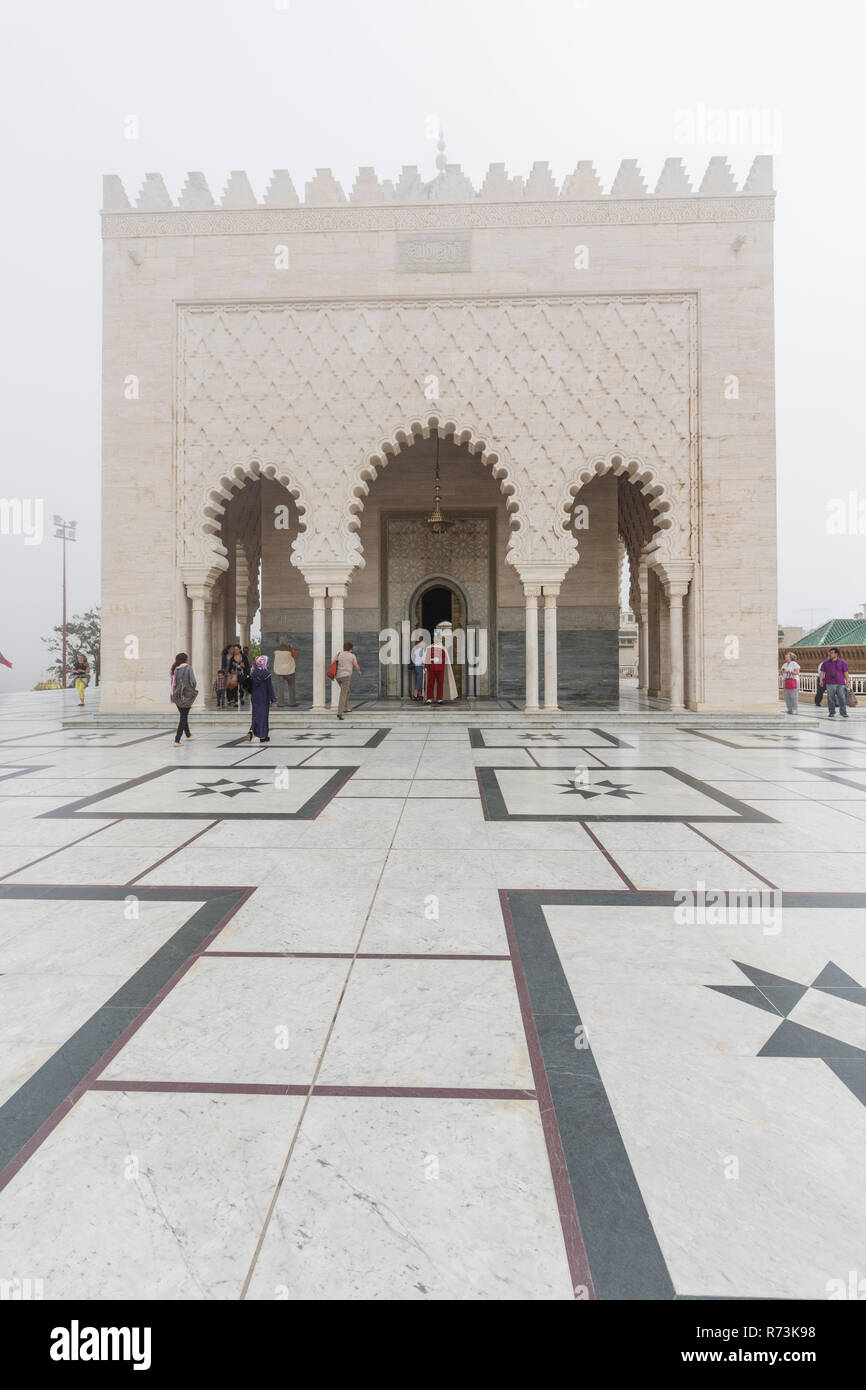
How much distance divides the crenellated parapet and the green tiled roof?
8435mm

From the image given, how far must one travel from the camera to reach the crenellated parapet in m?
9.40

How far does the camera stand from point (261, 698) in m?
7.21

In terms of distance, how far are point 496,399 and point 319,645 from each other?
4011 millimetres

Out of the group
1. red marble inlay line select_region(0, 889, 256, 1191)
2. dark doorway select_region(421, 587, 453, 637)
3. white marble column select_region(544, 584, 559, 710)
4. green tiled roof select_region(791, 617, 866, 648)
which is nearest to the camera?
red marble inlay line select_region(0, 889, 256, 1191)

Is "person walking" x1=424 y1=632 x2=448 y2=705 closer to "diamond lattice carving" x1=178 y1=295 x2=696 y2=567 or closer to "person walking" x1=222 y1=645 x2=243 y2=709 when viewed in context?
"diamond lattice carving" x1=178 y1=295 x2=696 y2=567

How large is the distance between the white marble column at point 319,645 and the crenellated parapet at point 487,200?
4.86 m

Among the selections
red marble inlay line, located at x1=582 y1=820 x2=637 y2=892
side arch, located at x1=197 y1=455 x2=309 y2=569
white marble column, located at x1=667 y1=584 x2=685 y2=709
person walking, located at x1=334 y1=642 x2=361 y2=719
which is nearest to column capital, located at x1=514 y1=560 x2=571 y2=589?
white marble column, located at x1=667 y1=584 x2=685 y2=709

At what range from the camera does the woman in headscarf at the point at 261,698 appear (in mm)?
7052

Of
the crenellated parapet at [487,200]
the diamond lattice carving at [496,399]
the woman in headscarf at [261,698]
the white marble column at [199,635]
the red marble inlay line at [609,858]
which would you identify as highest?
the crenellated parapet at [487,200]

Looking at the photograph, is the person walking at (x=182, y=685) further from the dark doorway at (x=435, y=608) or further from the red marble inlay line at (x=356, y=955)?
the dark doorway at (x=435, y=608)

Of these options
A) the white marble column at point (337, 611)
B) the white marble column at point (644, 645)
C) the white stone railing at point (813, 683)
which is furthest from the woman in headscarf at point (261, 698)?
the white stone railing at point (813, 683)

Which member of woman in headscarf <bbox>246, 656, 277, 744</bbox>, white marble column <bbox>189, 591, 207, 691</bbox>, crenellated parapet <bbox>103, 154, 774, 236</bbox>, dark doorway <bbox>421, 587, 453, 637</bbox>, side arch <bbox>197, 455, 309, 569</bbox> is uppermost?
crenellated parapet <bbox>103, 154, 774, 236</bbox>

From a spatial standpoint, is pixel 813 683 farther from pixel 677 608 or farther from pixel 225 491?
pixel 225 491

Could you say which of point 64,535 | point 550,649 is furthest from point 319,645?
point 64,535
